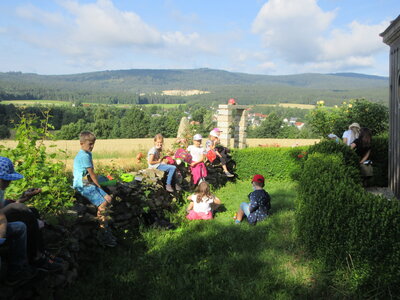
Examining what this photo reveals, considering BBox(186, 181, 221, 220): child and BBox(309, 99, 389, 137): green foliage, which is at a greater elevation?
BBox(309, 99, 389, 137): green foliage

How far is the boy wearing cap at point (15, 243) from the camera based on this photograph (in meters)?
3.19

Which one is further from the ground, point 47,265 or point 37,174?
point 37,174

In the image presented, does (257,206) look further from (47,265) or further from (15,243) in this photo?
(15,243)

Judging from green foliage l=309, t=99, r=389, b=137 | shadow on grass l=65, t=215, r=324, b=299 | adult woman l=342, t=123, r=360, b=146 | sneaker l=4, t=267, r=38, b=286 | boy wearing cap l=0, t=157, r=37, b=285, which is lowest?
shadow on grass l=65, t=215, r=324, b=299

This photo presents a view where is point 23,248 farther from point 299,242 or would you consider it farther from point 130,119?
point 130,119

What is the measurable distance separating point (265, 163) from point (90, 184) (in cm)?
872

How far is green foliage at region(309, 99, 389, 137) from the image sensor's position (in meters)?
18.2

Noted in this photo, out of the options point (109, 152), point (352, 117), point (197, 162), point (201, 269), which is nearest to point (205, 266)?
point (201, 269)

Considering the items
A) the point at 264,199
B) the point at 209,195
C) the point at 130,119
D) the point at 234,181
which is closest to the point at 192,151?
the point at 209,195

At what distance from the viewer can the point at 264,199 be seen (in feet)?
22.5

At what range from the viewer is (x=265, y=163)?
43.0ft

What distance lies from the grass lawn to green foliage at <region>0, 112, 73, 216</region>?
897mm

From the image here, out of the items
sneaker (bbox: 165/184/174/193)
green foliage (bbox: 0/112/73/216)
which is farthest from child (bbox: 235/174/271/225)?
green foliage (bbox: 0/112/73/216)

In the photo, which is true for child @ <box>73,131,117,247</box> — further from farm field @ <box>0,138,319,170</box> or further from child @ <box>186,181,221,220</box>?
child @ <box>186,181,221,220</box>
